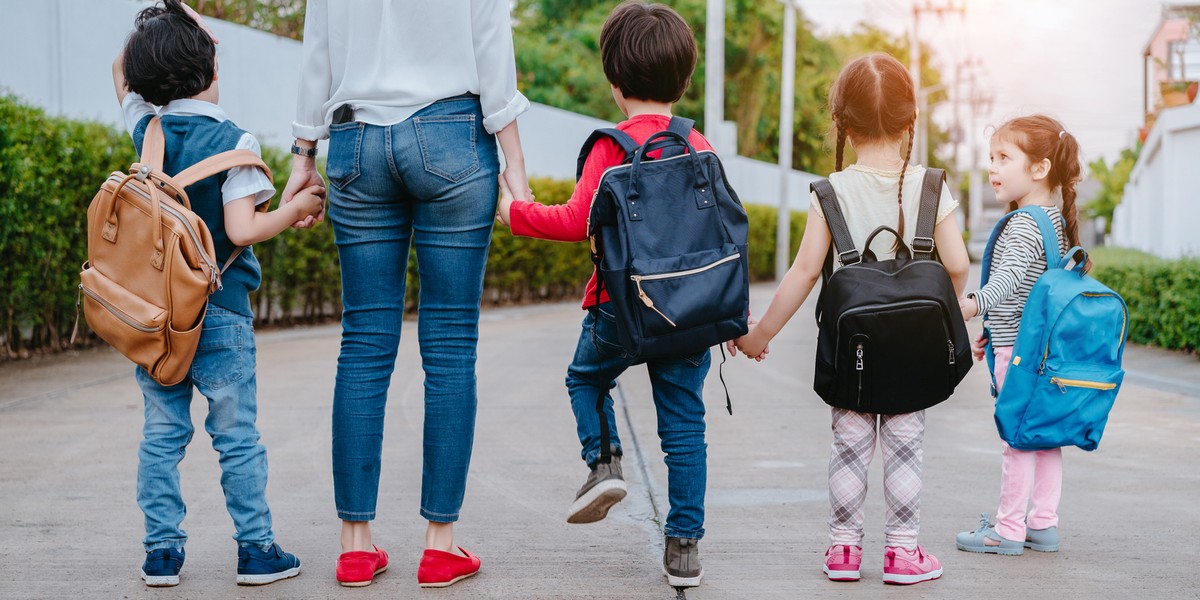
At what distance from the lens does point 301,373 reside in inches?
313

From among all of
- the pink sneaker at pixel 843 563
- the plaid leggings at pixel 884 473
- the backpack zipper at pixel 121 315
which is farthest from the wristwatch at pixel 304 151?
the pink sneaker at pixel 843 563

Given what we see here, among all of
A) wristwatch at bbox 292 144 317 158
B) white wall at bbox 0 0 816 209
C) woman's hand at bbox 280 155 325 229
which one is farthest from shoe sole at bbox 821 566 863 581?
white wall at bbox 0 0 816 209

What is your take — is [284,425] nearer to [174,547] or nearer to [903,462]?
[174,547]

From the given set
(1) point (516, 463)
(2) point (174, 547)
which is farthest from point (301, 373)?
(2) point (174, 547)

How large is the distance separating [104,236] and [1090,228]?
167ft

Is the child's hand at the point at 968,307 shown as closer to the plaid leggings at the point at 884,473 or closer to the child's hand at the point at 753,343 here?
the plaid leggings at the point at 884,473

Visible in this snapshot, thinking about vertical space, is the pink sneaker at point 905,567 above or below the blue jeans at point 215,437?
below

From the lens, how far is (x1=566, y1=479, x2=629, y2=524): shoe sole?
3.09 metres

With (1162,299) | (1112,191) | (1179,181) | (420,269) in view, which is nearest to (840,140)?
(420,269)

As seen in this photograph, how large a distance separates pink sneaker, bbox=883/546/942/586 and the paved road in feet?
0.14

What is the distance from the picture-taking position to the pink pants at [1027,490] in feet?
11.8

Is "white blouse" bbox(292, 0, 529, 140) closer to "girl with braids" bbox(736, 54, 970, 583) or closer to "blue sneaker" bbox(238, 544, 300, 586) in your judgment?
"girl with braids" bbox(736, 54, 970, 583)

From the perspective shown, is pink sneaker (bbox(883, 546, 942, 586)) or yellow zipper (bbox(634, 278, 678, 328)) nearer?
yellow zipper (bbox(634, 278, 678, 328))

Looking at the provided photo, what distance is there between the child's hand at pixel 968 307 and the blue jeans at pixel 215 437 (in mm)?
1951
